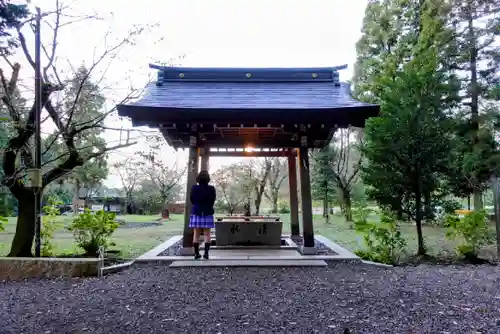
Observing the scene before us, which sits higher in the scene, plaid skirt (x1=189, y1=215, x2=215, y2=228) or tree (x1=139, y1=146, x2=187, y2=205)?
tree (x1=139, y1=146, x2=187, y2=205)

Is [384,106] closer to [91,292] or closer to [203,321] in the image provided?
[203,321]

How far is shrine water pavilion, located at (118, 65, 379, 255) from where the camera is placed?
539 centimetres

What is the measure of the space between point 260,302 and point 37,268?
3.41 metres

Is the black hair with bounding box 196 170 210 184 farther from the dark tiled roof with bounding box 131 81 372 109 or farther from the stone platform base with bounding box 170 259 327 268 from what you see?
the stone platform base with bounding box 170 259 327 268

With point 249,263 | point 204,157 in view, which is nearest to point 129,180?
point 204,157

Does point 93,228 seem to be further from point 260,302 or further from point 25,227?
point 260,302

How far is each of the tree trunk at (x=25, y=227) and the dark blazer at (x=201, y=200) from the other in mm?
2768

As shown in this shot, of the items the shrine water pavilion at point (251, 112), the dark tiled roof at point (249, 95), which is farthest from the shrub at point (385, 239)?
the dark tiled roof at point (249, 95)

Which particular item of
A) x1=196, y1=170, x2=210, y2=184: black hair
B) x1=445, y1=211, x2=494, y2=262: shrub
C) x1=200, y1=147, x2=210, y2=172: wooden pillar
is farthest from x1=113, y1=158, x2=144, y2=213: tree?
x1=445, y1=211, x2=494, y2=262: shrub

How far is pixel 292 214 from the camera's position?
8.45m

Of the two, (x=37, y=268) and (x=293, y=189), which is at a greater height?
(x=293, y=189)

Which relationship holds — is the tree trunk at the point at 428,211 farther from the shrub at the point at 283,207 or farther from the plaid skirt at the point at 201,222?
the shrub at the point at 283,207

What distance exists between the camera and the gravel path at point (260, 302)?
2760 mm

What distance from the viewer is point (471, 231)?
5605 millimetres
